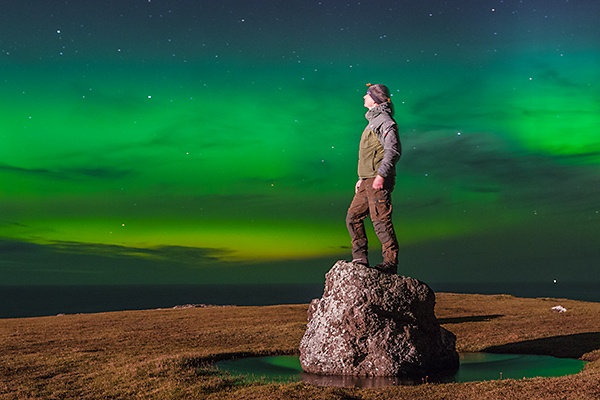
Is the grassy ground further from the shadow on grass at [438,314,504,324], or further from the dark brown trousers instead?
the dark brown trousers

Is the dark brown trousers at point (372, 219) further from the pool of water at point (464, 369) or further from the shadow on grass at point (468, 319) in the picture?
the shadow on grass at point (468, 319)

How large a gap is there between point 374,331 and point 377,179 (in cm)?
378

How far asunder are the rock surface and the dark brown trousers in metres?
0.56

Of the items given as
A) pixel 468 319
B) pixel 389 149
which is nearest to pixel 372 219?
pixel 389 149

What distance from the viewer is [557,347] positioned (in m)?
19.3

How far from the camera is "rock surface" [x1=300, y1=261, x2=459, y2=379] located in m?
14.8

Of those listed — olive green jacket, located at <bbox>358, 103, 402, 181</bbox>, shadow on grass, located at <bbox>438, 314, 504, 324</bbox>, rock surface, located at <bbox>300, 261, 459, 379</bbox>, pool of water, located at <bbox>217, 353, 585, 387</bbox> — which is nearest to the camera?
pool of water, located at <bbox>217, 353, 585, 387</bbox>

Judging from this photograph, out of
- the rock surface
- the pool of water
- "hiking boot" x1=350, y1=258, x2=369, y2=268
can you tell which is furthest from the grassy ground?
"hiking boot" x1=350, y1=258, x2=369, y2=268

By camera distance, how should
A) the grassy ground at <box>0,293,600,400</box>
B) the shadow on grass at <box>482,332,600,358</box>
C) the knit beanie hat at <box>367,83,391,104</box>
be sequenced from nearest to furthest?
the grassy ground at <box>0,293,600,400</box> < the knit beanie hat at <box>367,83,391,104</box> < the shadow on grass at <box>482,332,600,358</box>

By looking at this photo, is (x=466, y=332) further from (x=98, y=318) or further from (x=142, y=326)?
(x=98, y=318)

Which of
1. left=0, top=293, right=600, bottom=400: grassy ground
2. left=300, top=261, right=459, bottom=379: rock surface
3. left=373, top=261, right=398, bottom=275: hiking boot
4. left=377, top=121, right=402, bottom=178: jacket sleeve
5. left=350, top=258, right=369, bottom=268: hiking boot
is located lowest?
left=0, top=293, right=600, bottom=400: grassy ground

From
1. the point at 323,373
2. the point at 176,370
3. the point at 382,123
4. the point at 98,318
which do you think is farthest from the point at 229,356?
the point at 98,318

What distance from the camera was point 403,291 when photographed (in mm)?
15328

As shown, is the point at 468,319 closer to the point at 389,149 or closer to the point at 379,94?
the point at 389,149
